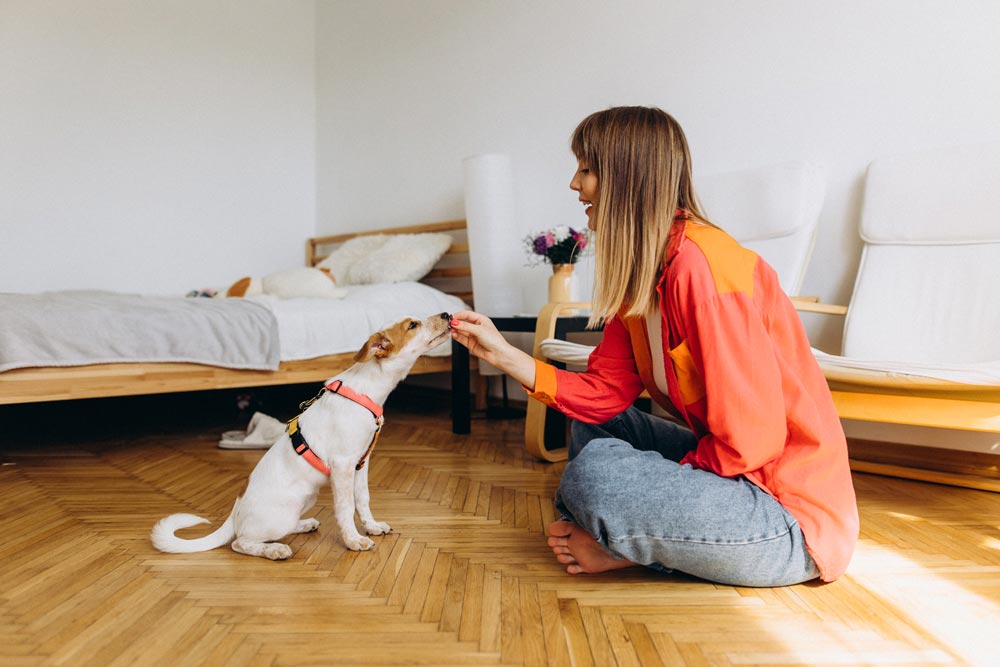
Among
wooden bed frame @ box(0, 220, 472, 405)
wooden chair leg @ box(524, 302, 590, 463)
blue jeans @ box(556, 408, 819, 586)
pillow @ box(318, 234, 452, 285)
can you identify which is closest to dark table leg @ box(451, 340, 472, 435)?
wooden bed frame @ box(0, 220, 472, 405)

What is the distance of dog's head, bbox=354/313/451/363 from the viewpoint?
5.17ft

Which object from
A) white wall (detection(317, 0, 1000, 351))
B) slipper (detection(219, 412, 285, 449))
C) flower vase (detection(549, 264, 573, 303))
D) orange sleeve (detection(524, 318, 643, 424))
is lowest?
slipper (detection(219, 412, 285, 449))

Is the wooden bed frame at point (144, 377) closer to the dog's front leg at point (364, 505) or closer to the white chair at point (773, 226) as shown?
the white chair at point (773, 226)

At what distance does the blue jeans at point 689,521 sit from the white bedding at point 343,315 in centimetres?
151

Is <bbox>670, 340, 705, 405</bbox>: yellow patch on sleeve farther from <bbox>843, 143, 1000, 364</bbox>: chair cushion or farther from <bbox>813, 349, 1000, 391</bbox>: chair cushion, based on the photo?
<bbox>843, 143, 1000, 364</bbox>: chair cushion

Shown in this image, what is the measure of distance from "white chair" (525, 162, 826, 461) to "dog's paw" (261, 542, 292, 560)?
1026 mm

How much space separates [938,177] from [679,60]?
3.83ft

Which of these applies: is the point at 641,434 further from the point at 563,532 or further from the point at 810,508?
the point at 810,508

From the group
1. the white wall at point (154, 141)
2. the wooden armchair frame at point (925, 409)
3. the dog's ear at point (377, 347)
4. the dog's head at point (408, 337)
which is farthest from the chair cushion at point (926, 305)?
the white wall at point (154, 141)

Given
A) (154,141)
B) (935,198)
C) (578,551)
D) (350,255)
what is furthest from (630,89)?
(154,141)

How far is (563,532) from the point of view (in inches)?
55.1

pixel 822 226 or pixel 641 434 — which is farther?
pixel 822 226

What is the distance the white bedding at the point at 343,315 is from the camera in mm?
2734

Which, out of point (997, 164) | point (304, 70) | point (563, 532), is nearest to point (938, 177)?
point (997, 164)
